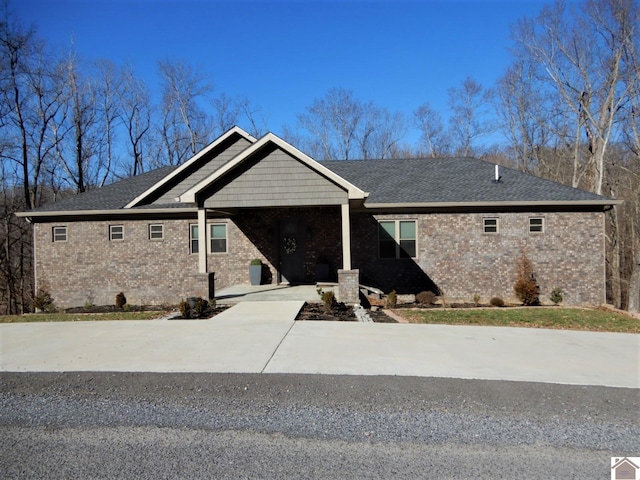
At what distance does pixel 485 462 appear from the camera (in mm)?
3561

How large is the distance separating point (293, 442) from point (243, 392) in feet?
4.46

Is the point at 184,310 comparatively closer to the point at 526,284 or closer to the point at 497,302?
the point at 497,302

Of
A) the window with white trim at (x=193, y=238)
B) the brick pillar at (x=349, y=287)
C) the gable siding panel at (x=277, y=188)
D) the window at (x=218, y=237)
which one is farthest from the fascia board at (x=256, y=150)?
the window with white trim at (x=193, y=238)

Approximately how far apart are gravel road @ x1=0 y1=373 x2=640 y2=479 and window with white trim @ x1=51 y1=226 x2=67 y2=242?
41.9 feet

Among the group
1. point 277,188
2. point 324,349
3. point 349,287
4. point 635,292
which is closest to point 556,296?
point 635,292

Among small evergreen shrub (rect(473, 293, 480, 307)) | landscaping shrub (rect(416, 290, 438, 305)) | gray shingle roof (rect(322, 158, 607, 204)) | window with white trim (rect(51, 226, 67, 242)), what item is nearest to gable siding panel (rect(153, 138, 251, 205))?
window with white trim (rect(51, 226, 67, 242))

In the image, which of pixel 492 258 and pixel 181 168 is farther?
pixel 181 168

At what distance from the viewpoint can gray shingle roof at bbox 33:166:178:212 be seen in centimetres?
1695

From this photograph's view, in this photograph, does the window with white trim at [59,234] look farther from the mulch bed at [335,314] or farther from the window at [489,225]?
the window at [489,225]

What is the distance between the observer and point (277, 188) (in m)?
12.8

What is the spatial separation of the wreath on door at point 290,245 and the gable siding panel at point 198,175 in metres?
3.81

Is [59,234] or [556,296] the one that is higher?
[59,234]

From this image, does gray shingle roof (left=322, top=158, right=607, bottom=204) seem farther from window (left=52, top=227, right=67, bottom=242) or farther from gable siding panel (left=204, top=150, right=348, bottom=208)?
window (left=52, top=227, right=67, bottom=242)

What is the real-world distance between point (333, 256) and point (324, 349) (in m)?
9.29
